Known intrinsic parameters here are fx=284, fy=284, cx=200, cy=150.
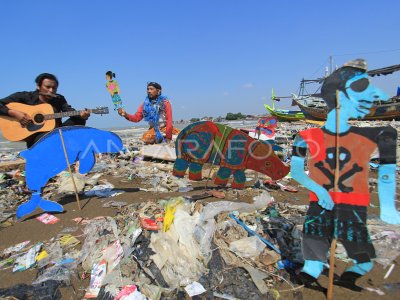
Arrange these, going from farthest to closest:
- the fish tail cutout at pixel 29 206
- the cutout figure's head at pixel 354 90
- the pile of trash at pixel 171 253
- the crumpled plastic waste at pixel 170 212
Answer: the fish tail cutout at pixel 29 206 < the crumpled plastic waste at pixel 170 212 < the pile of trash at pixel 171 253 < the cutout figure's head at pixel 354 90

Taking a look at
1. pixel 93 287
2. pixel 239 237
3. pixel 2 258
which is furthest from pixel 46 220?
pixel 239 237

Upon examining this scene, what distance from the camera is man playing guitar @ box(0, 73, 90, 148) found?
4.21 metres

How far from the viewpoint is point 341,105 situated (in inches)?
87.2

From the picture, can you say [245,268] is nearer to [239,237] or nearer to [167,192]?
[239,237]

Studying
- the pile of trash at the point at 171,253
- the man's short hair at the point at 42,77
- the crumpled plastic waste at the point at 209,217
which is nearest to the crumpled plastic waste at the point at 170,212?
the pile of trash at the point at 171,253

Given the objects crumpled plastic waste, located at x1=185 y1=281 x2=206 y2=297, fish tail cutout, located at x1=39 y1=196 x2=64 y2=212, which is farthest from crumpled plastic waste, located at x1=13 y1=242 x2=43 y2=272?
crumpled plastic waste, located at x1=185 y1=281 x2=206 y2=297

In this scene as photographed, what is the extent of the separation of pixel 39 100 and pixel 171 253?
10.6ft

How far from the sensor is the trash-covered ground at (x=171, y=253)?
2578 millimetres

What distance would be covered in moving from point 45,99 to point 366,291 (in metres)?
4.80

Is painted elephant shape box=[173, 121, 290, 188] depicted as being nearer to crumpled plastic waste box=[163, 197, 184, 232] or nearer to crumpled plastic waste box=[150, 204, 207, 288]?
crumpled plastic waste box=[163, 197, 184, 232]

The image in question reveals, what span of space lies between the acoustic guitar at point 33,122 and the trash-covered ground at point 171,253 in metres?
1.26

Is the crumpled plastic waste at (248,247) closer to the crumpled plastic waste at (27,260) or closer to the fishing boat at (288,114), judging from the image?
the crumpled plastic waste at (27,260)

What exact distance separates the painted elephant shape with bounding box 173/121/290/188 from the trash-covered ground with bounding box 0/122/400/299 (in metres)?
0.43

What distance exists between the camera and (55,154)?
412 cm
